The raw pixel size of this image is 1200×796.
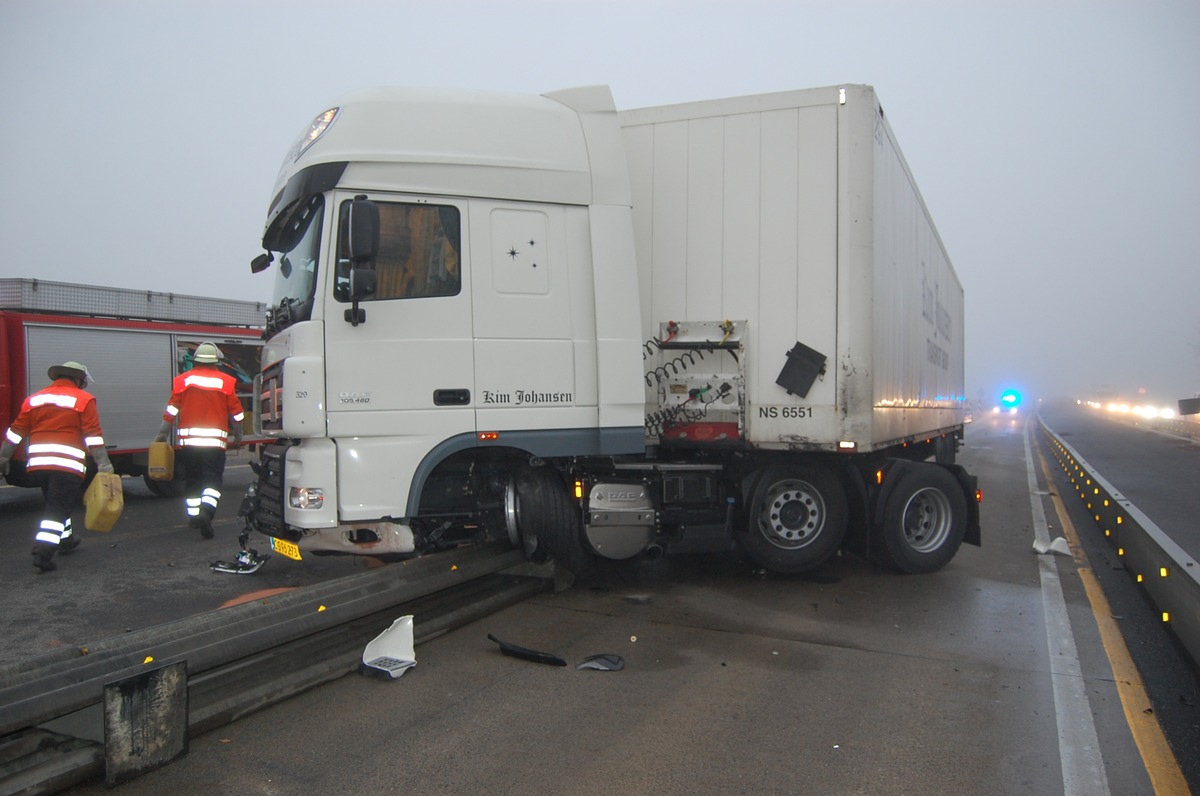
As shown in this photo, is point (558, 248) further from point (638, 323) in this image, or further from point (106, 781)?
point (106, 781)

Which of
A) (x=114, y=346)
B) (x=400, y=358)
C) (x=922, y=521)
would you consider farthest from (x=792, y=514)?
(x=114, y=346)

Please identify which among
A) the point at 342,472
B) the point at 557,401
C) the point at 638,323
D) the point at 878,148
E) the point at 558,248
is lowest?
the point at 342,472

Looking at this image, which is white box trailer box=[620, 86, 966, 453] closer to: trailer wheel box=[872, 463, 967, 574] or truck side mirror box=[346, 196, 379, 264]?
trailer wheel box=[872, 463, 967, 574]

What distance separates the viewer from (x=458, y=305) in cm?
535

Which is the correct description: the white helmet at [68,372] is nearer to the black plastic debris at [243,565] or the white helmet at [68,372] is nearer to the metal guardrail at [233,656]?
the black plastic debris at [243,565]

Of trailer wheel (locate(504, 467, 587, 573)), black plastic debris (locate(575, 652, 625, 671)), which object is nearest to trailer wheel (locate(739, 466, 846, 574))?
trailer wheel (locate(504, 467, 587, 573))

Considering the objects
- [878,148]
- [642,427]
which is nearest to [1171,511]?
[878,148]

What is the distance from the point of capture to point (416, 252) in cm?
530

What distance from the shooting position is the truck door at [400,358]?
5.09 meters

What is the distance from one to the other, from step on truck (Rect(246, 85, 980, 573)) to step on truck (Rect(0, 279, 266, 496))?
15.6ft

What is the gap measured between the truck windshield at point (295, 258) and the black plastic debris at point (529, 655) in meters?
2.37

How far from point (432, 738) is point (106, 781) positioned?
4.24ft

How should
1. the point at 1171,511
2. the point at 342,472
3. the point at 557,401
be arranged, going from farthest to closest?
the point at 1171,511, the point at 557,401, the point at 342,472

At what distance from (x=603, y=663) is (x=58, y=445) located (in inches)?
216
